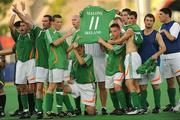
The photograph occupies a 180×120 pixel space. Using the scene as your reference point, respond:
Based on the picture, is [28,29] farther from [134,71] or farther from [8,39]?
[8,39]

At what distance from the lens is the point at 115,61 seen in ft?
39.5

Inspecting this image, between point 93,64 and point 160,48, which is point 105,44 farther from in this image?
point 160,48

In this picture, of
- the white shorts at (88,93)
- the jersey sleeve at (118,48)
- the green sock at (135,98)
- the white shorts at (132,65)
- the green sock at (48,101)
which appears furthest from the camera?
the white shorts at (88,93)

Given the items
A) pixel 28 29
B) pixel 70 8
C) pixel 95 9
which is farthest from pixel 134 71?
pixel 70 8

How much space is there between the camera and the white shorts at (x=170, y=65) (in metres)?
12.2

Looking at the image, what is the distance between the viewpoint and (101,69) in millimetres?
12438

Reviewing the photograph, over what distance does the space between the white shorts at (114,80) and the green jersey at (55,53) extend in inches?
37.2

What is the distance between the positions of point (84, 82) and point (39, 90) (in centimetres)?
105

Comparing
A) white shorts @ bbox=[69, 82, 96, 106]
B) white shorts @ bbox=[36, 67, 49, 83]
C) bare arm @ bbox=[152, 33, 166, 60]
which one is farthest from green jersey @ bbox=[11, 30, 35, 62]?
bare arm @ bbox=[152, 33, 166, 60]

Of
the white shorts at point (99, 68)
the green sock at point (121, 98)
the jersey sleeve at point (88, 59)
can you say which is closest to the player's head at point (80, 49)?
the jersey sleeve at point (88, 59)

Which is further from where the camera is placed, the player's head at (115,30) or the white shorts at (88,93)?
the white shorts at (88,93)

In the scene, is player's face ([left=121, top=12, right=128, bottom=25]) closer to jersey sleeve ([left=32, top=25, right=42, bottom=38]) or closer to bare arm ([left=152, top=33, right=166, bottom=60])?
bare arm ([left=152, top=33, right=166, bottom=60])

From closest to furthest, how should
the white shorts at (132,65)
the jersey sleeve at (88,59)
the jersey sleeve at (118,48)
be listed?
1. the white shorts at (132,65)
2. the jersey sleeve at (118,48)
3. the jersey sleeve at (88,59)

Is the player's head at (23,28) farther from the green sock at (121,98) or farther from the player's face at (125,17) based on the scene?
the green sock at (121,98)
